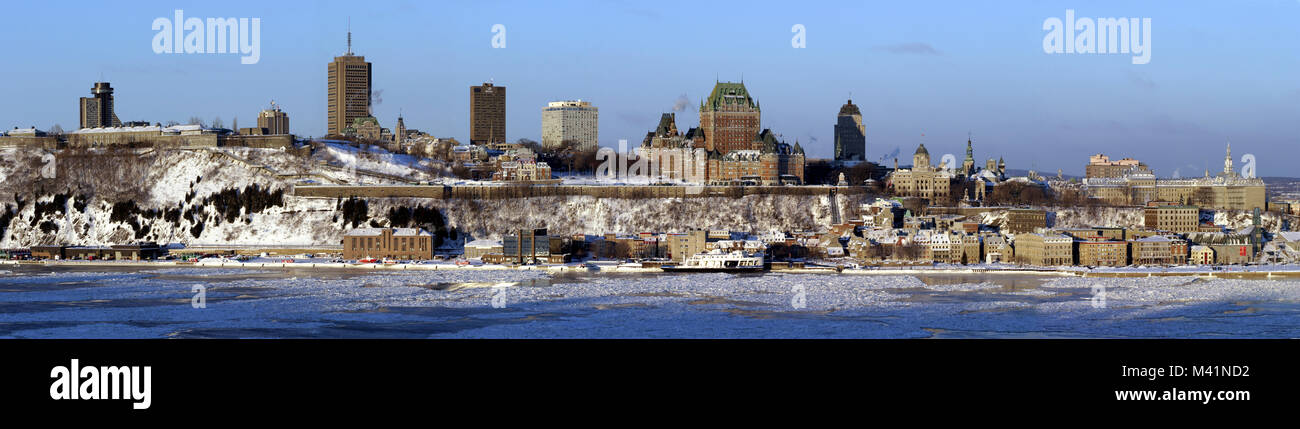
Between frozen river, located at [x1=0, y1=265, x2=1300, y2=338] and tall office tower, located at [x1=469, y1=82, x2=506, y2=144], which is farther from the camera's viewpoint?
tall office tower, located at [x1=469, y1=82, x2=506, y2=144]

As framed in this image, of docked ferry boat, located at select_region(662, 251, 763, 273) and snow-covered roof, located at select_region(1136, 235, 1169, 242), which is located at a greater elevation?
snow-covered roof, located at select_region(1136, 235, 1169, 242)

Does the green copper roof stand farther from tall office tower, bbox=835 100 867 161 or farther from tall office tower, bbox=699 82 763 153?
tall office tower, bbox=835 100 867 161

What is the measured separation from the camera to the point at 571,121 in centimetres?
10838

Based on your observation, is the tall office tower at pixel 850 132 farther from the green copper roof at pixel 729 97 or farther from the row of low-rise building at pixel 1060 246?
the row of low-rise building at pixel 1060 246

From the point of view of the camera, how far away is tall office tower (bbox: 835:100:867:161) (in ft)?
299

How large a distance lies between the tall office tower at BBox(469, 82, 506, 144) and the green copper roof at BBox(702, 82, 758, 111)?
116ft

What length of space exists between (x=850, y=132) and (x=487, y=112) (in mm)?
32791

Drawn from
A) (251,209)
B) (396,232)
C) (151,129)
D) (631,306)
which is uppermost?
(151,129)

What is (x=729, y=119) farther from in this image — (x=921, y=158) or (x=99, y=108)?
(x=99, y=108)

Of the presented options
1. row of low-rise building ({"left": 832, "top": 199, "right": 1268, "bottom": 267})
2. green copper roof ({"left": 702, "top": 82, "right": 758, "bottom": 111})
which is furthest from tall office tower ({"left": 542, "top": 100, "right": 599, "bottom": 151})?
row of low-rise building ({"left": 832, "top": 199, "right": 1268, "bottom": 267})

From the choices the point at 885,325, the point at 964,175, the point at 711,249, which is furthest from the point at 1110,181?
the point at 885,325

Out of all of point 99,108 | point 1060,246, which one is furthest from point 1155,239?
point 99,108

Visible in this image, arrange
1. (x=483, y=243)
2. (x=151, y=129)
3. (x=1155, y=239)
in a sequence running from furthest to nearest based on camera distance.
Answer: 1. (x=151, y=129)
2. (x=483, y=243)
3. (x=1155, y=239)
